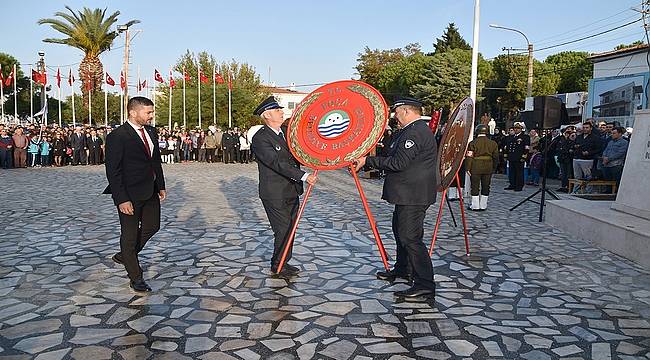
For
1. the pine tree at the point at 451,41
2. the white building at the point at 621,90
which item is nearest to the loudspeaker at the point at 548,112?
the white building at the point at 621,90

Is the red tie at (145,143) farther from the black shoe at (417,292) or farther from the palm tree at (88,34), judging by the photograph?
the palm tree at (88,34)

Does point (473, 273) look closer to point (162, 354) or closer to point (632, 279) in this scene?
point (632, 279)

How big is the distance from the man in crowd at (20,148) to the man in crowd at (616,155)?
2033cm

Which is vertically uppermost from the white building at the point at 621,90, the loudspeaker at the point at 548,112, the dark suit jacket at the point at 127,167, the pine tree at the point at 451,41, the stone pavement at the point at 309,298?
the pine tree at the point at 451,41

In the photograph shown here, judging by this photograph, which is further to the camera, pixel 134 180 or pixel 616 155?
pixel 616 155

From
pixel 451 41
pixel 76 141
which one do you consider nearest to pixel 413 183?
pixel 76 141

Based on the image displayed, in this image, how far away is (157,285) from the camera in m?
5.79

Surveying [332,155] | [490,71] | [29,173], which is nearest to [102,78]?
[29,173]

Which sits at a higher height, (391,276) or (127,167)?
(127,167)

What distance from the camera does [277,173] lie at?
5973mm

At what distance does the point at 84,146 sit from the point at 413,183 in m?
22.2

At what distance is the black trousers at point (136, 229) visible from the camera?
5418 millimetres

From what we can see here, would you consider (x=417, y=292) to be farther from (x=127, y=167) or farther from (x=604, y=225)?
(x=604, y=225)

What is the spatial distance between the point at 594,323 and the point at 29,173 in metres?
19.4
